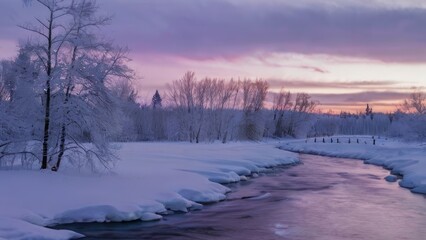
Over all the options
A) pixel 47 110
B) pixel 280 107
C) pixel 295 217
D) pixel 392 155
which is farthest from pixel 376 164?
pixel 280 107

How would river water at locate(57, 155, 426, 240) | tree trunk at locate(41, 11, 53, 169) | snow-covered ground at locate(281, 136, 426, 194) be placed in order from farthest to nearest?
snow-covered ground at locate(281, 136, 426, 194) < tree trunk at locate(41, 11, 53, 169) < river water at locate(57, 155, 426, 240)

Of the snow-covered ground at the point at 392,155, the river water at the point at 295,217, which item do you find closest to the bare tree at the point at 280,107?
the snow-covered ground at the point at 392,155

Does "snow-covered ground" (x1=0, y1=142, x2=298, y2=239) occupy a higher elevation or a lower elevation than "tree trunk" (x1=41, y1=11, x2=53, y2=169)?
lower

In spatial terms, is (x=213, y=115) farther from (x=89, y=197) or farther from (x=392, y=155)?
(x=89, y=197)

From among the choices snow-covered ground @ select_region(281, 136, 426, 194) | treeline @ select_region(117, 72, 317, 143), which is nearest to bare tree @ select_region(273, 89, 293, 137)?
treeline @ select_region(117, 72, 317, 143)

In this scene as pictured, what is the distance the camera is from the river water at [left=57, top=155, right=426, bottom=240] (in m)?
16.7

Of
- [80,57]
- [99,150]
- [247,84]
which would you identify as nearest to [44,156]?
[99,150]

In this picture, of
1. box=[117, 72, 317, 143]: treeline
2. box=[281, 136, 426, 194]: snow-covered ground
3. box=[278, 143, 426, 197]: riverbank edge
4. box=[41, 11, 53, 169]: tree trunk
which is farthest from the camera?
box=[117, 72, 317, 143]: treeline

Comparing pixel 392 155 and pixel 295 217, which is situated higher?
pixel 392 155

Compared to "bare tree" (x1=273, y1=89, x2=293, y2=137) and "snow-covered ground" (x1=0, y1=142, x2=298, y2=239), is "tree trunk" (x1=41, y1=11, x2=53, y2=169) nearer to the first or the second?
"snow-covered ground" (x1=0, y1=142, x2=298, y2=239)

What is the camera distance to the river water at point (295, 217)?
16656 mm

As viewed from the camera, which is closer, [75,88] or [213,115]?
[75,88]

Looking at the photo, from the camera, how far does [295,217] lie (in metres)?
19.8

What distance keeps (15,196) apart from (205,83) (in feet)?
235
